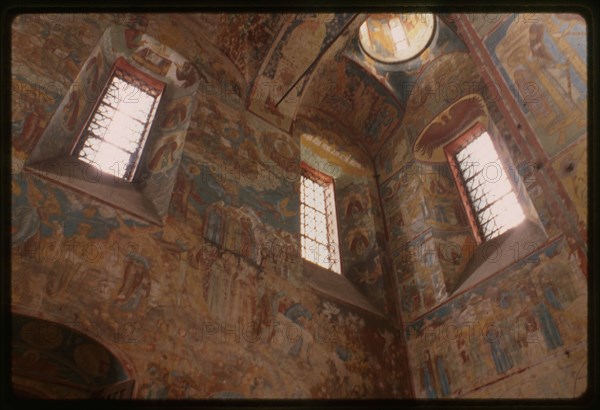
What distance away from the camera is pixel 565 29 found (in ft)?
19.6

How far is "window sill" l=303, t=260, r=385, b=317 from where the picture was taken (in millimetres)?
7921

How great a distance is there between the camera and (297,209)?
8.62m

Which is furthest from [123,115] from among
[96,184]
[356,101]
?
[356,101]

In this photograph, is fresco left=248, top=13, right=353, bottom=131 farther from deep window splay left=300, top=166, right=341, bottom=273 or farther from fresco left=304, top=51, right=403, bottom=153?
deep window splay left=300, top=166, right=341, bottom=273

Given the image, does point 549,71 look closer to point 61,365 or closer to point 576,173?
point 576,173

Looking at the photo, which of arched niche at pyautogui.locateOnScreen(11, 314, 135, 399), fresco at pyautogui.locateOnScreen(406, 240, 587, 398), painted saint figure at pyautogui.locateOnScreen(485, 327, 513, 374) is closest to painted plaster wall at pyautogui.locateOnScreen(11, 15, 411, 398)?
arched niche at pyautogui.locateOnScreen(11, 314, 135, 399)

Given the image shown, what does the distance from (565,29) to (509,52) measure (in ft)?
2.89

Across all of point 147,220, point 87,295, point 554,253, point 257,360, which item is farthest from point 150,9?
point 554,253

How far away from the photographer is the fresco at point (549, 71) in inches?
231

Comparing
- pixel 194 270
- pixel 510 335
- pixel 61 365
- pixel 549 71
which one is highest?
pixel 549 71

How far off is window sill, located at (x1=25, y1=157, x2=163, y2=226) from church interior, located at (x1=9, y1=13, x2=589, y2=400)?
0.14 ft

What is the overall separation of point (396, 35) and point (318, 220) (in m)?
5.11

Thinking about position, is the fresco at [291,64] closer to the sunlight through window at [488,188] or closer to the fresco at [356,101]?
the fresco at [356,101]

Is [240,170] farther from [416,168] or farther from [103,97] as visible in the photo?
[416,168]
